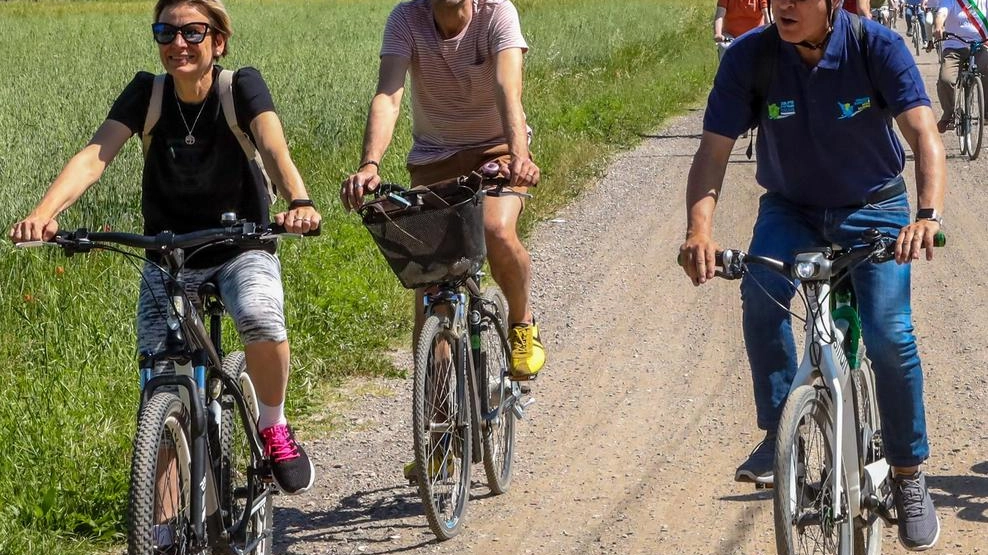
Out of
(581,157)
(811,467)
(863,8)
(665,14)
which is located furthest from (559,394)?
(665,14)

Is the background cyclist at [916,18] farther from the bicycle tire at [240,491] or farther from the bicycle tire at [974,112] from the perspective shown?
the bicycle tire at [240,491]

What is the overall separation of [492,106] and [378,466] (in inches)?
62.0

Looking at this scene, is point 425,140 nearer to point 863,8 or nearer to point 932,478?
point 932,478

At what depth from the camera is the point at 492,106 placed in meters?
5.40

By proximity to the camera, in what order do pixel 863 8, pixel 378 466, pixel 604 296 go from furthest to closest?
pixel 863 8 → pixel 604 296 → pixel 378 466

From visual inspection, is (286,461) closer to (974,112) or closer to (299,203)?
(299,203)

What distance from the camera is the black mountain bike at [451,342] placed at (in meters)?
4.66

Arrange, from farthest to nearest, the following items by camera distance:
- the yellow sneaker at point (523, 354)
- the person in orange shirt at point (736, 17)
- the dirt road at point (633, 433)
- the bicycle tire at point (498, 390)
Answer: the person in orange shirt at point (736, 17), the yellow sneaker at point (523, 354), the bicycle tire at point (498, 390), the dirt road at point (633, 433)

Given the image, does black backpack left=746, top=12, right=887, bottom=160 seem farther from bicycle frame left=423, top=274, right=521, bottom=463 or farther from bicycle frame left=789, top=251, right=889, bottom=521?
bicycle frame left=423, top=274, right=521, bottom=463

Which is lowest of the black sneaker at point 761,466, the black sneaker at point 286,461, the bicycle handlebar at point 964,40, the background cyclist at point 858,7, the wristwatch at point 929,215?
the black sneaker at point 761,466

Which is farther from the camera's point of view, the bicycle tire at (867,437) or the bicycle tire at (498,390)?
the bicycle tire at (498,390)

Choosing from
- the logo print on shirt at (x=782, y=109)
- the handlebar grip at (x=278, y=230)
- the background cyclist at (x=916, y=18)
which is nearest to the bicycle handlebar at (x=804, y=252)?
the logo print on shirt at (x=782, y=109)

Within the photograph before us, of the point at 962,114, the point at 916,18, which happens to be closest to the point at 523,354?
the point at 962,114

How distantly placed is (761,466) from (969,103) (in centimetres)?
1018
